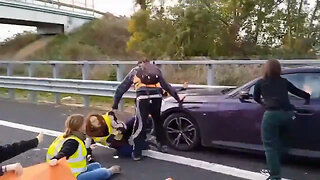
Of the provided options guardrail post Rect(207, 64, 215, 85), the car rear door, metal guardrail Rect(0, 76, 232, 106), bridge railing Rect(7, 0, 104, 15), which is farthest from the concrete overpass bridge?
the car rear door

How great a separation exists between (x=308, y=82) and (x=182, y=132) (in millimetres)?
2014

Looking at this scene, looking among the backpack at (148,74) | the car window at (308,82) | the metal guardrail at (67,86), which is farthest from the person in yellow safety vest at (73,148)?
the metal guardrail at (67,86)

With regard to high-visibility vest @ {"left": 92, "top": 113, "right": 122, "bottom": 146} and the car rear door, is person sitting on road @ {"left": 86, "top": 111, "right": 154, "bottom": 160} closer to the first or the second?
high-visibility vest @ {"left": 92, "top": 113, "right": 122, "bottom": 146}

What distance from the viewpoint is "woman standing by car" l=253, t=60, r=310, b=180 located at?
4.95 m

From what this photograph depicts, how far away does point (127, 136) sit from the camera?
21.4 feet

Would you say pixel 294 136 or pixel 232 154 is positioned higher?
pixel 294 136

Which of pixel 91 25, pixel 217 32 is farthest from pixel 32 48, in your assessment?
pixel 217 32

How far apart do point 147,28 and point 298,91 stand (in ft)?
80.5

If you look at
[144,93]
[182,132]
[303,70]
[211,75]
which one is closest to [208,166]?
[182,132]

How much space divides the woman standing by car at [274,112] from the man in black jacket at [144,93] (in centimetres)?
175

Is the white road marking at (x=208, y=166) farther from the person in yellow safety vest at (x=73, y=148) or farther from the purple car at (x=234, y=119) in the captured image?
the person in yellow safety vest at (x=73, y=148)

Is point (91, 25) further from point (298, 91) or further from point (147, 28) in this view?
point (298, 91)

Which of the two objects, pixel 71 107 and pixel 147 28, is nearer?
pixel 71 107

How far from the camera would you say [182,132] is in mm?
6715
